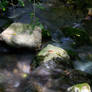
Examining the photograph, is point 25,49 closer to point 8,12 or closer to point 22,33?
point 22,33

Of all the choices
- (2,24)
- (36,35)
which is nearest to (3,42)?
(36,35)

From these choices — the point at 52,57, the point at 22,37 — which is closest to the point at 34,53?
the point at 22,37

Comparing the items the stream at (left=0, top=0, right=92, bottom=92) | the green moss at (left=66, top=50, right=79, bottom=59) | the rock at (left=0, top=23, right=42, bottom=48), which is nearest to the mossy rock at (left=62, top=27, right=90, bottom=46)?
the stream at (left=0, top=0, right=92, bottom=92)

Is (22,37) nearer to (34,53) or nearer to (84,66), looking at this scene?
(34,53)

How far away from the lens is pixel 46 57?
14.6 ft

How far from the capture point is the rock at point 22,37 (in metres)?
4.82

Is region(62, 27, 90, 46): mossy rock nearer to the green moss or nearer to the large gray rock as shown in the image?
the green moss

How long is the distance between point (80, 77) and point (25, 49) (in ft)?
6.65

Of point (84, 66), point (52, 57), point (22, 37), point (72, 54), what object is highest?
point (22, 37)

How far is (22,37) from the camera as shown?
486cm

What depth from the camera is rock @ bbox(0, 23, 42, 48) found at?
482 cm

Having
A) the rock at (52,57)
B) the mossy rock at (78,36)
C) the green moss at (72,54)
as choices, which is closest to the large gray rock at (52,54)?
the rock at (52,57)

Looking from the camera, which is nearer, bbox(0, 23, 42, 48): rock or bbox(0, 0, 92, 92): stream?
bbox(0, 0, 92, 92): stream

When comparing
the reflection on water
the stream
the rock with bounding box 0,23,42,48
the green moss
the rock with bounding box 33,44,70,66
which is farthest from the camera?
the green moss
